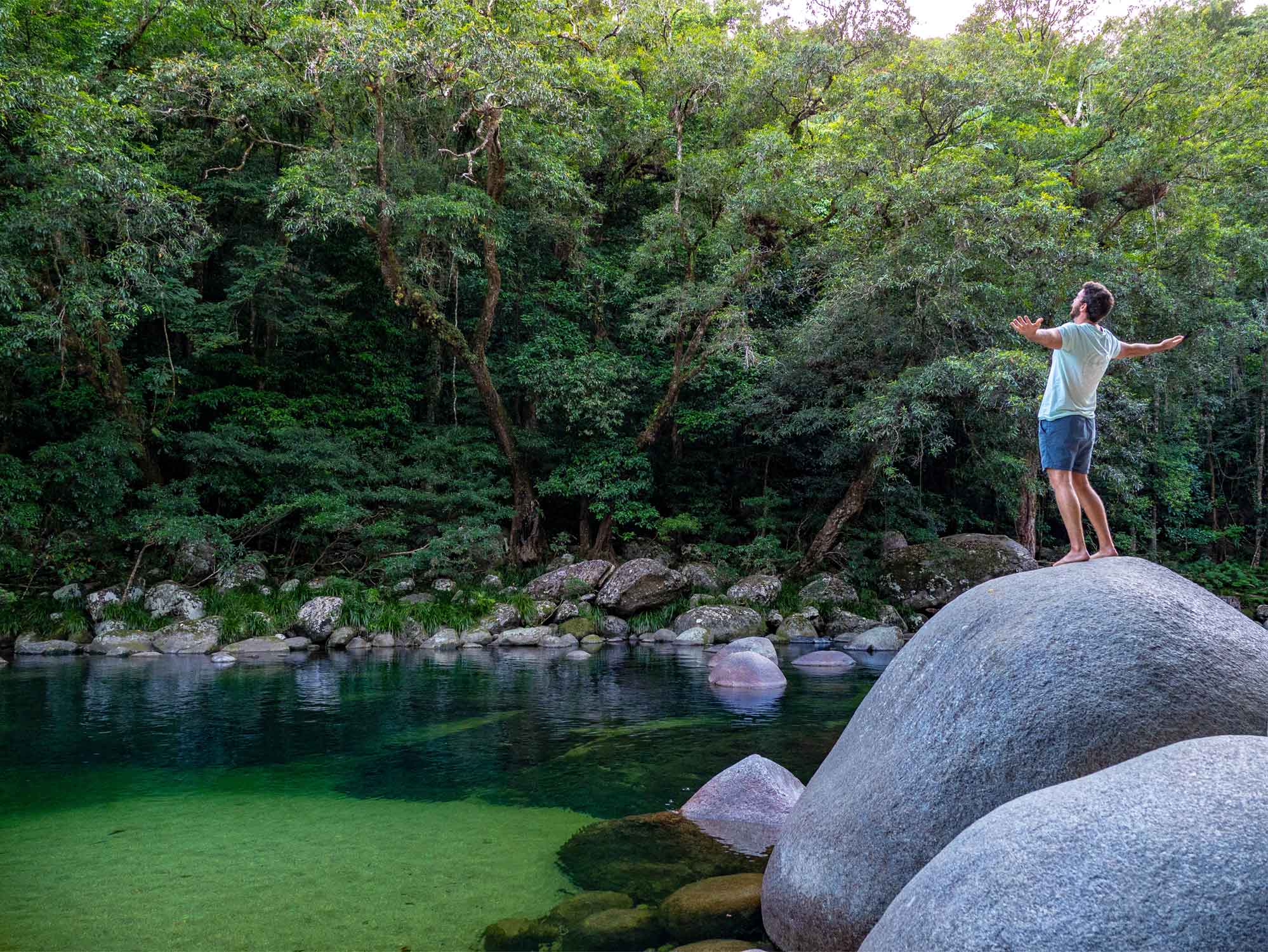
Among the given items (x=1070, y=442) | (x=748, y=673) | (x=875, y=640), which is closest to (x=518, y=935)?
(x=1070, y=442)

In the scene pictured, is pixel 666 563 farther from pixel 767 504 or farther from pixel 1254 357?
pixel 1254 357

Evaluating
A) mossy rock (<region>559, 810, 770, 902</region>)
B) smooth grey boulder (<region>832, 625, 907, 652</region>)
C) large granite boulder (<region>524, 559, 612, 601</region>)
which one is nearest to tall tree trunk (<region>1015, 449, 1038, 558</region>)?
smooth grey boulder (<region>832, 625, 907, 652</region>)

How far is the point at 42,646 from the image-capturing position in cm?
1327

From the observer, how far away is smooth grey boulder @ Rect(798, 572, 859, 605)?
663 inches

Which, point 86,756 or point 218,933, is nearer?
point 218,933

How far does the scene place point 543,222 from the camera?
1795 centimetres

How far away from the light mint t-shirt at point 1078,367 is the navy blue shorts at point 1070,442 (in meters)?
0.04

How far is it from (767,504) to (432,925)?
51.5 feet

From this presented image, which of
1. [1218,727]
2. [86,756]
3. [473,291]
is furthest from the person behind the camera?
[473,291]

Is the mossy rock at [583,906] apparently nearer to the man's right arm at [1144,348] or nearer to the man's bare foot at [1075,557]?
the man's bare foot at [1075,557]

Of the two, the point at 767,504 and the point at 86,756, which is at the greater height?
the point at 767,504

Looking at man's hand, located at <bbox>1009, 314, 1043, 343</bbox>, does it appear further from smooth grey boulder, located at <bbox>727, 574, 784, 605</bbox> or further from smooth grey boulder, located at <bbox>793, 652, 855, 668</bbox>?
smooth grey boulder, located at <bbox>727, 574, 784, 605</bbox>

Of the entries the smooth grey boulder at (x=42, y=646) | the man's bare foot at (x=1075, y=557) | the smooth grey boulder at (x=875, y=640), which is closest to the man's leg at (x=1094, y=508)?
the man's bare foot at (x=1075, y=557)

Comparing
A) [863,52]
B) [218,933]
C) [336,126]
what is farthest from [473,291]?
[218,933]
